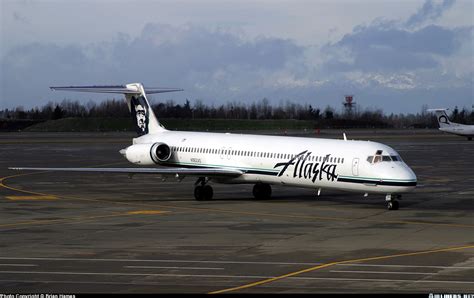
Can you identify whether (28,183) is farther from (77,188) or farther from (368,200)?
(368,200)

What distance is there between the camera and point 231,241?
2722cm

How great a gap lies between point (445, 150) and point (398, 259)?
64.0 meters

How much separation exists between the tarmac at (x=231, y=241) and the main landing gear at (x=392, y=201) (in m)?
0.36

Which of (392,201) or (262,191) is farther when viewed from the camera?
(262,191)

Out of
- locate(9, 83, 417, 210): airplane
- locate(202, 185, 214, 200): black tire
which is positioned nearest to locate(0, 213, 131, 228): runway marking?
locate(9, 83, 417, 210): airplane

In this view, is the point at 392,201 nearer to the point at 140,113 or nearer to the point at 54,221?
the point at 54,221

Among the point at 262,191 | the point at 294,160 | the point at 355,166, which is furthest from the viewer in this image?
the point at 262,191

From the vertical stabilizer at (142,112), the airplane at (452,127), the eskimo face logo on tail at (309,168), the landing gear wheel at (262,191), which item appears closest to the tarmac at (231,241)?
the landing gear wheel at (262,191)

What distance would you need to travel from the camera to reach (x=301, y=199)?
4103cm

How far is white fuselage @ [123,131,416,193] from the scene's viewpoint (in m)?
34.8

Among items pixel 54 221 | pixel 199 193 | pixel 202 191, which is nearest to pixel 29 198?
pixel 199 193

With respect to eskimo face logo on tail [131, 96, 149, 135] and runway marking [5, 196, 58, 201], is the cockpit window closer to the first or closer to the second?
runway marking [5, 196, 58, 201]

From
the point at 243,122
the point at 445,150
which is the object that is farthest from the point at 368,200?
the point at 243,122

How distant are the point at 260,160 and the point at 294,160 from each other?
207cm
